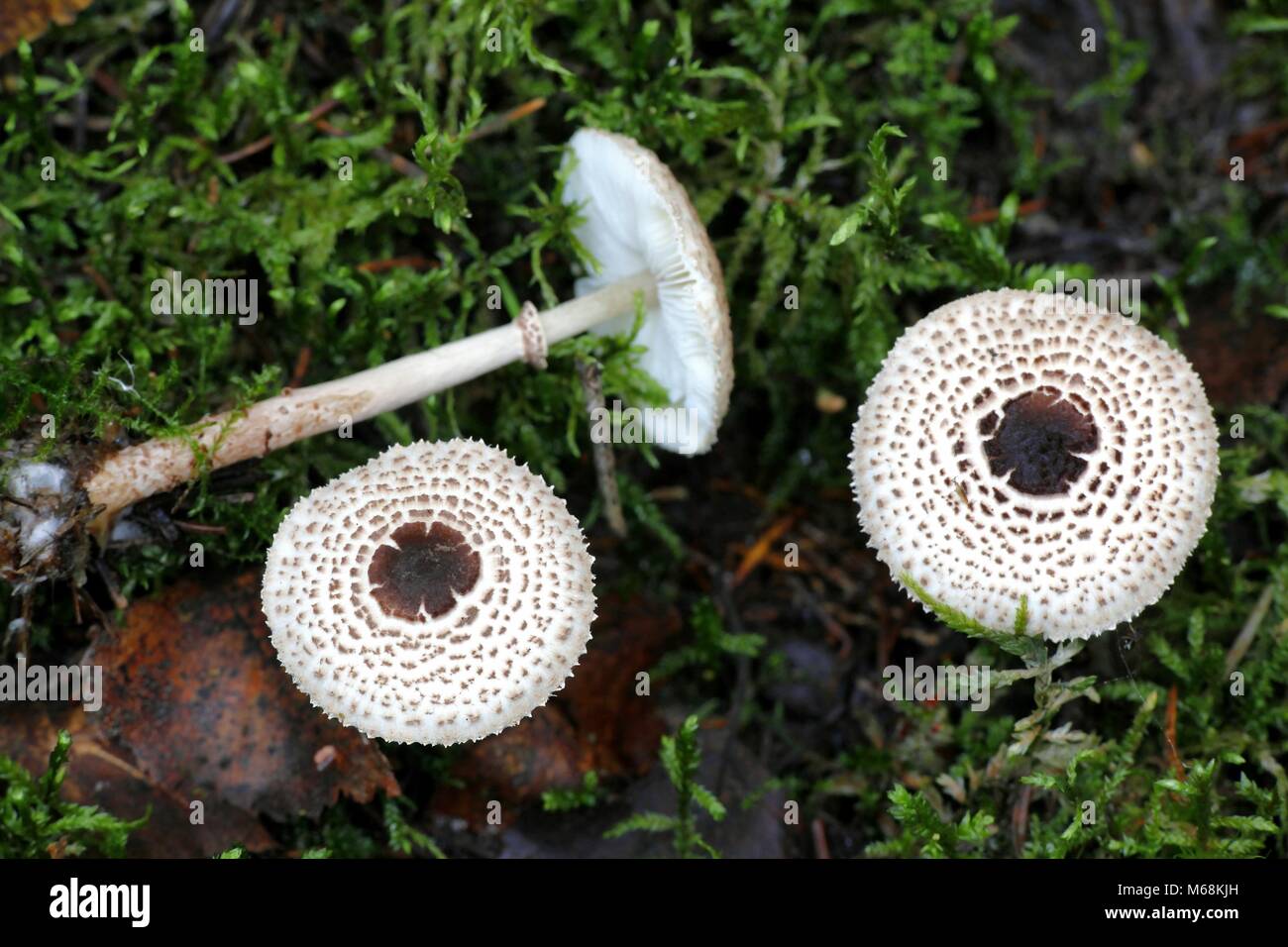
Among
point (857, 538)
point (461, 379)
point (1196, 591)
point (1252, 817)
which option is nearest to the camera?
point (1252, 817)

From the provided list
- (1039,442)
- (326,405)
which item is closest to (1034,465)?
(1039,442)

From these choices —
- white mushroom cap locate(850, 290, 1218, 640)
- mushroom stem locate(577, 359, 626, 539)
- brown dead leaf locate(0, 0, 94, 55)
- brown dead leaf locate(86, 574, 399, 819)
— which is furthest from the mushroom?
brown dead leaf locate(0, 0, 94, 55)

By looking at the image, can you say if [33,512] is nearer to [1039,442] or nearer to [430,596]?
[430,596]

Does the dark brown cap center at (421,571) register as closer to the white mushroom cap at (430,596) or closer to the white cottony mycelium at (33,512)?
the white mushroom cap at (430,596)

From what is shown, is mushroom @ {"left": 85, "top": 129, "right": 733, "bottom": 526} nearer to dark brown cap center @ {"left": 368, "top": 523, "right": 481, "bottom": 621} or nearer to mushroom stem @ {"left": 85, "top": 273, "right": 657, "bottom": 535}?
mushroom stem @ {"left": 85, "top": 273, "right": 657, "bottom": 535}

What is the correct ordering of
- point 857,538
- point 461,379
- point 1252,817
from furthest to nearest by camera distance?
point 857,538 < point 461,379 < point 1252,817

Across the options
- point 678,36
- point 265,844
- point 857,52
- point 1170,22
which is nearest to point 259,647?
point 265,844

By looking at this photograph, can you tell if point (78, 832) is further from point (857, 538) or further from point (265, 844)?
point (857, 538)
